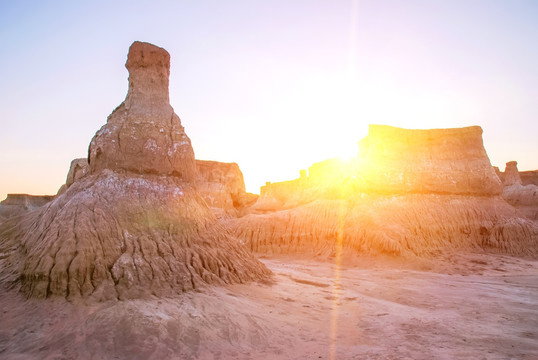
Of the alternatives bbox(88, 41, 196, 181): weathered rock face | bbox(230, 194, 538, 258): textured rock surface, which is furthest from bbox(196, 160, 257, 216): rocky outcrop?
bbox(88, 41, 196, 181): weathered rock face

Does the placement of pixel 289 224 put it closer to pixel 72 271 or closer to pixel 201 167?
pixel 72 271

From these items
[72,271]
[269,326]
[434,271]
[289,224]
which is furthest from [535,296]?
[289,224]

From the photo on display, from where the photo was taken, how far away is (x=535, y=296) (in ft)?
30.6

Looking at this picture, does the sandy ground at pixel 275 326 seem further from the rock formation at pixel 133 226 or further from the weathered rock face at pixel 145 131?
the weathered rock face at pixel 145 131

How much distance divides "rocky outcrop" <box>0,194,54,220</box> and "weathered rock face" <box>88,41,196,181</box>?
4010cm

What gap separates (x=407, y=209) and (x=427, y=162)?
12.4ft

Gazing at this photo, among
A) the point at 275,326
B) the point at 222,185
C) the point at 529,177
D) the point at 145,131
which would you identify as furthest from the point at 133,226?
the point at 529,177

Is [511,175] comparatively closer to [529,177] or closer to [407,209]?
[529,177]

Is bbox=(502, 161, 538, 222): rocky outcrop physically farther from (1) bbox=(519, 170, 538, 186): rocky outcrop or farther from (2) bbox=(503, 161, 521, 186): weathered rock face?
Result: (1) bbox=(519, 170, 538, 186): rocky outcrop

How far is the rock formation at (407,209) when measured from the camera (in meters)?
17.8

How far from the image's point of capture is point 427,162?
20531 millimetres

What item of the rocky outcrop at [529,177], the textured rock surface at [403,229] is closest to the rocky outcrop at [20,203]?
the textured rock surface at [403,229]

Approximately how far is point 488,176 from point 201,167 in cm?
2935

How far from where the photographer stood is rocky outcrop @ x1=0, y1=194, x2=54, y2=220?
1631 inches
